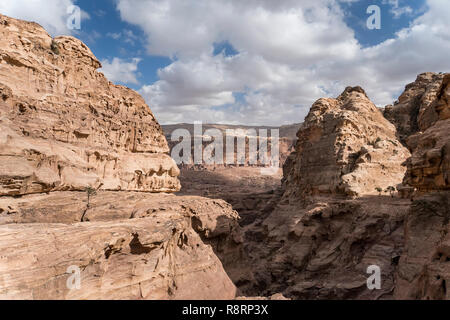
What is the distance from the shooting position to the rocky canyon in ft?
30.8

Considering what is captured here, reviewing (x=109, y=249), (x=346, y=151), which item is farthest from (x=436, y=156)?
(x=109, y=249)

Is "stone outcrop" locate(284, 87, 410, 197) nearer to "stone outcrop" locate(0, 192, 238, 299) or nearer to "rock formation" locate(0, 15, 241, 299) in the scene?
"rock formation" locate(0, 15, 241, 299)

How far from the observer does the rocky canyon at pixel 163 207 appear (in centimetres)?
938

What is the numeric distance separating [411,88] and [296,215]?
24.5 meters

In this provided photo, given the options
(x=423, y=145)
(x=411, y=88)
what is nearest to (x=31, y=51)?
(x=423, y=145)

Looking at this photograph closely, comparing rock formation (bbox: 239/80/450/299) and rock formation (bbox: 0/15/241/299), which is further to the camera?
rock formation (bbox: 239/80/450/299)

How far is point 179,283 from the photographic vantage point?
451 inches

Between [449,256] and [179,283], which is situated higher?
[449,256]

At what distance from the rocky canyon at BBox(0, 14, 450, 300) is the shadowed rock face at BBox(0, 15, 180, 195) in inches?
2.7

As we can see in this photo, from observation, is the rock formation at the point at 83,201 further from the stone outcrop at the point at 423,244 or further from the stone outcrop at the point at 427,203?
the stone outcrop at the point at 427,203

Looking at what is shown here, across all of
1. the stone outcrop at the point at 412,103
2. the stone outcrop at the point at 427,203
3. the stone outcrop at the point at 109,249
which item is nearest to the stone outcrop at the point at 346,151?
the stone outcrop at the point at 412,103

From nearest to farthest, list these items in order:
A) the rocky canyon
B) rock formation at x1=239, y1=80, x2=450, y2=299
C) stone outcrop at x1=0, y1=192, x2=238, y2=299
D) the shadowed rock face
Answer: stone outcrop at x1=0, y1=192, x2=238, y2=299, the rocky canyon, the shadowed rock face, rock formation at x1=239, y1=80, x2=450, y2=299

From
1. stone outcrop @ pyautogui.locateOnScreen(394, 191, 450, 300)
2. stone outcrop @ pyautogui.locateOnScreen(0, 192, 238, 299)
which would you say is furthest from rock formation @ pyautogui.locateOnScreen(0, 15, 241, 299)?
stone outcrop @ pyautogui.locateOnScreen(394, 191, 450, 300)

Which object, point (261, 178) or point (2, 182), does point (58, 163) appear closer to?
point (2, 182)
